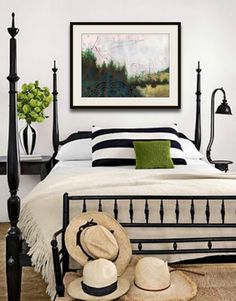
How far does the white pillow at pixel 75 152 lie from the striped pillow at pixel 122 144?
4.1 inches

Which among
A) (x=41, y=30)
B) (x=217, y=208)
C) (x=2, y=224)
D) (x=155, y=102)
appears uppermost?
(x=41, y=30)

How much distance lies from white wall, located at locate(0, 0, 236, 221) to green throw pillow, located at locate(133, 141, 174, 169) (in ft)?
3.15

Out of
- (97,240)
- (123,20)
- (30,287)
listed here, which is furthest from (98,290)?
(123,20)

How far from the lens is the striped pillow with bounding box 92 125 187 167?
394 centimetres

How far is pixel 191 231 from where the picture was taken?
2371 mm

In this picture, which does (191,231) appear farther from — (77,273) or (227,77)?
(227,77)

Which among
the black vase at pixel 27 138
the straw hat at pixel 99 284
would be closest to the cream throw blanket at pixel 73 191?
the straw hat at pixel 99 284

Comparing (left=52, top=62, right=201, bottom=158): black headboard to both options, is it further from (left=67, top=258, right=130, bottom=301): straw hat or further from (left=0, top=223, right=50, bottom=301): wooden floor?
(left=67, top=258, right=130, bottom=301): straw hat

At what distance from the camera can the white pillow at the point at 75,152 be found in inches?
168

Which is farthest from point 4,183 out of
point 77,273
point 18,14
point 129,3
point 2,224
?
point 77,273

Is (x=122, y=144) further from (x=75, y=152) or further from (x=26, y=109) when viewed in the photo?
(x=26, y=109)

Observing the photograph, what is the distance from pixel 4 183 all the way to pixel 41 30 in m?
1.52

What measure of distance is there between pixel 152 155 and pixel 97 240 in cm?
178

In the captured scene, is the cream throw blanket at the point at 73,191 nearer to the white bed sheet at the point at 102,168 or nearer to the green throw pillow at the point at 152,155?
the white bed sheet at the point at 102,168
